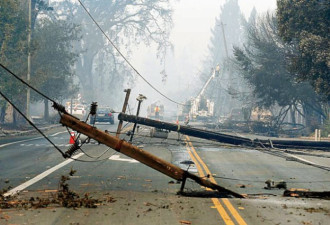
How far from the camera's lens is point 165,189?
13.2 meters

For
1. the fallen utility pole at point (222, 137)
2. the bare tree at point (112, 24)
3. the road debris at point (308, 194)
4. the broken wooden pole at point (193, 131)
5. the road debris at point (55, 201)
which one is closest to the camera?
the road debris at point (55, 201)

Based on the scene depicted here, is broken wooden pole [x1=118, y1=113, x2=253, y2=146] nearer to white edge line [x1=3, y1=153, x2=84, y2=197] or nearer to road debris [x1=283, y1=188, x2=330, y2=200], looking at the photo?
white edge line [x1=3, y1=153, x2=84, y2=197]

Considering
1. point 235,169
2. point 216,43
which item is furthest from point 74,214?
point 216,43

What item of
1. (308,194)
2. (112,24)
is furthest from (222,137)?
(112,24)

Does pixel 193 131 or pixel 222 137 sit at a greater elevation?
pixel 193 131

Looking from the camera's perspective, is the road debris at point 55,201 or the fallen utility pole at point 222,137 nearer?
the road debris at point 55,201

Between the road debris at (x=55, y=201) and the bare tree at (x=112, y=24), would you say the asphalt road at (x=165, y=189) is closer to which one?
the road debris at (x=55, y=201)

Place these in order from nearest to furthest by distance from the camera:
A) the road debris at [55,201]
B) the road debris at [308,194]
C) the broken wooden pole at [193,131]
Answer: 1. the road debris at [55,201]
2. the road debris at [308,194]
3. the broken wooden pole at [193,131]

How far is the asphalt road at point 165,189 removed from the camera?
947cm

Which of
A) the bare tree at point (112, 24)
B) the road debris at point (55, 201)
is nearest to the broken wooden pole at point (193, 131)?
the road debris at point (55, 201)

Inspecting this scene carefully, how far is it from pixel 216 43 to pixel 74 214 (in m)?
153

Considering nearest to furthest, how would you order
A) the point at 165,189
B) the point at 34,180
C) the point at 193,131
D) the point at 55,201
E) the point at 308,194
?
the point at 55,201 → the point at 308,194 → the point at 165,189 → the point at 34,180 → the point at 193,131

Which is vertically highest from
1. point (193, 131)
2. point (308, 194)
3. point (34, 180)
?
point (193, 131)

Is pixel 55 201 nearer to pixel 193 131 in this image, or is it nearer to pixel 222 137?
pixel 193 131
